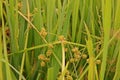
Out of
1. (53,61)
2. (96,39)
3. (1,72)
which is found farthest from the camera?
(96,39)

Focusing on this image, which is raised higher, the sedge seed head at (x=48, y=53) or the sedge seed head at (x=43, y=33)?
the sedge seed head at (x=43, y=33)

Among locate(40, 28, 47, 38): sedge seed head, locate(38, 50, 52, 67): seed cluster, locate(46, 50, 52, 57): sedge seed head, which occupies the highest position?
locate(40, 28, 47, 38): sedge seed head

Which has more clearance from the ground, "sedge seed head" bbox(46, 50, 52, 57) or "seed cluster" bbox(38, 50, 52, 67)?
"sedge seed head" bbox(46, 50, 52, 57)

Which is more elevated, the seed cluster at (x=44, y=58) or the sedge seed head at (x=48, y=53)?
the sedge seed head at (x=48, y=53)

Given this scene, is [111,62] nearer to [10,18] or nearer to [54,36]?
[54,36]

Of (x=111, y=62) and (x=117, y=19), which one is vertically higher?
(x=117, y=19)

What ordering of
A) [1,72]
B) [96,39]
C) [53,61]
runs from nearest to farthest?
[1,72] → [53,61] → [96,39]

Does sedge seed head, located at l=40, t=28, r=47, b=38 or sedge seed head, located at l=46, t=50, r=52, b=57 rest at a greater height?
sedge seed head, located at l=40, t=28, r=47, b=38

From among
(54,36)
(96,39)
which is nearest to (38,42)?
(54,36)

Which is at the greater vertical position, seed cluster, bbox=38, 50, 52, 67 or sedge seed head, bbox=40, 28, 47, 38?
sedge seed head, bbox=40, 28, 47, 38

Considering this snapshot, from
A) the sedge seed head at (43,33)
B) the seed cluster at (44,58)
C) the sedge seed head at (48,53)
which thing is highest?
the sedge seed head at (43,33)

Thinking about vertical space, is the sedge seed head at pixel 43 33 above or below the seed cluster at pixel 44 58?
above
